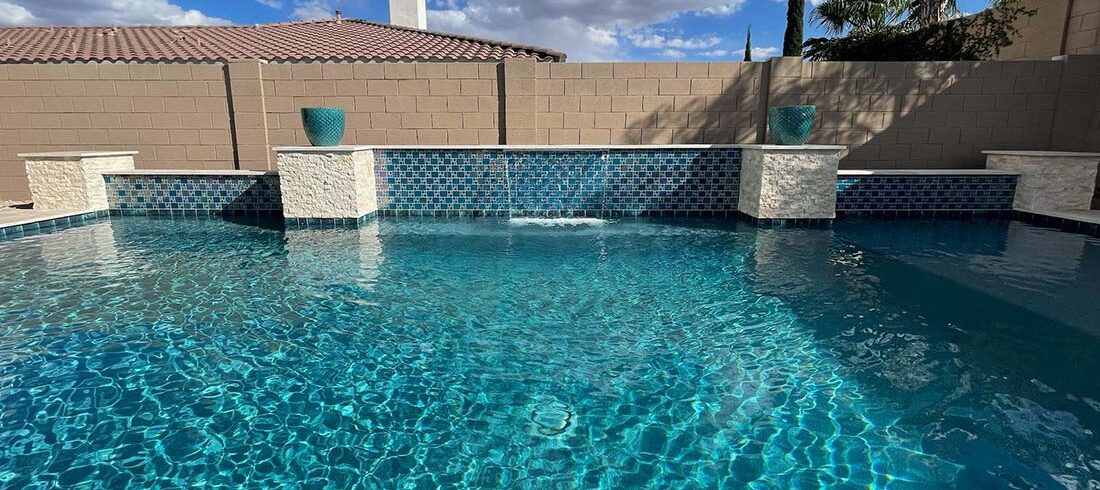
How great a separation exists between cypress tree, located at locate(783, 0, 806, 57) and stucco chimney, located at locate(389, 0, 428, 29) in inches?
407

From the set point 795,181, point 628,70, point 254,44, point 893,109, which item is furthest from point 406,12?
point 893,109

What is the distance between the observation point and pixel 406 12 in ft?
52.7

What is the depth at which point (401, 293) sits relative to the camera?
501cm

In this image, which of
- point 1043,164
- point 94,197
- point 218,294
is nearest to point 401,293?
point 218,294

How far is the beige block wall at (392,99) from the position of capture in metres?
9.39

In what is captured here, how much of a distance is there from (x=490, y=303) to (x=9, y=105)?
10859 mm

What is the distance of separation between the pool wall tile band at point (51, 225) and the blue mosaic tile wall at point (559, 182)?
15.2 feet

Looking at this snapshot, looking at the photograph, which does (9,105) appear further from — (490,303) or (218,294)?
(490,303)

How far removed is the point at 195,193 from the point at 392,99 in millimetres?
3690

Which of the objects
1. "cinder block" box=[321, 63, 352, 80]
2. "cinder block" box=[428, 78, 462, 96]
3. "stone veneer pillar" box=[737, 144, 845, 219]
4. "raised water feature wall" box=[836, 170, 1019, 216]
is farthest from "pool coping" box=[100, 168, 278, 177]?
"raised water feature wall" box=[836, 170, 1019, 216]

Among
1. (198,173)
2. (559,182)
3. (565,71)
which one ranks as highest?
(565,71)

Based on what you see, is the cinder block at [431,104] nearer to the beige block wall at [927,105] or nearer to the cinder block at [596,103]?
the cinder block at [596,103]

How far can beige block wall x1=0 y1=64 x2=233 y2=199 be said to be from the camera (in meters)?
9.53

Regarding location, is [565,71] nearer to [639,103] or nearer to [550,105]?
[550,105]
